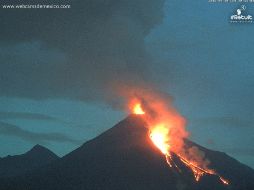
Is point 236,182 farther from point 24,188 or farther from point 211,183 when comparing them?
point 24,188

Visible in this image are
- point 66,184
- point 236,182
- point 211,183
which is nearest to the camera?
point 211,183

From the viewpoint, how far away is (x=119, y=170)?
15588 cm

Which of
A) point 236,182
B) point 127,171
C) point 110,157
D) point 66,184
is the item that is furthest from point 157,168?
point 236,182

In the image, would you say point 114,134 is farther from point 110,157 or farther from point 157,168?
point 157,168

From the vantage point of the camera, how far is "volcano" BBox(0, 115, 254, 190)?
142750mm

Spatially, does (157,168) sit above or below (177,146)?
below

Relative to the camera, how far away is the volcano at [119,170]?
14275 cm

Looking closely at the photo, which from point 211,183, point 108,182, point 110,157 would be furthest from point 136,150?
point 211,183

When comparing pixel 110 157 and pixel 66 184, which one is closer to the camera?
pixel 66 184

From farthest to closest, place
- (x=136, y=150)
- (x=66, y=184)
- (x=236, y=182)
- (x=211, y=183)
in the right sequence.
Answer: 1. (x=236, y=182)
2. (x=136, y=150)
3. (x=66, y=184)
4. (x=211, y=183)

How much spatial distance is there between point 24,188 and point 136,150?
4134 cm

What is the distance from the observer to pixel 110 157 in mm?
165000

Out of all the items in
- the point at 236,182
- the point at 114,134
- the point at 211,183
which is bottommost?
the point at 211,183

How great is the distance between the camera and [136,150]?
16488cm
